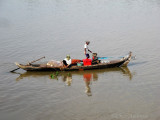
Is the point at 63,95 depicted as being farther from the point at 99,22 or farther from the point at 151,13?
the point at 151,13

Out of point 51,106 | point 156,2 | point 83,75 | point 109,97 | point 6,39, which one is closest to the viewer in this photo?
point 51,106

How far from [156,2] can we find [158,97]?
1091 inches

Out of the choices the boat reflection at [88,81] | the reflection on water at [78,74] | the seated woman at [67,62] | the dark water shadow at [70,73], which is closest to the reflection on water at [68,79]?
the reflection on water at [78,74]

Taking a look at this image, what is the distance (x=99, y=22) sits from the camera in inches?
928

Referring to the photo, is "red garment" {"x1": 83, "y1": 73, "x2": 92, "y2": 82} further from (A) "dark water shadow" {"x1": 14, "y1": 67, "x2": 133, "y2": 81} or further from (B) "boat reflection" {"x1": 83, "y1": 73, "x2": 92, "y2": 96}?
(A) "dark water shadow" {"x1": 14, "y1": 67, "x2": 133, "y2": 81}

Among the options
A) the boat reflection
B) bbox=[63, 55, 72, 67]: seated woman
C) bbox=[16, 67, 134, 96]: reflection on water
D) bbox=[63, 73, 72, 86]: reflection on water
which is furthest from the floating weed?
the boat reflection

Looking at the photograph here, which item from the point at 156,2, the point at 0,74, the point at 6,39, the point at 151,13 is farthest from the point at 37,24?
the point at 156,2

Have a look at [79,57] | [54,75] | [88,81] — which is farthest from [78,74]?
[79,57]

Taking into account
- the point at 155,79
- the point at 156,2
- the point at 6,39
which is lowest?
the point at 155,79

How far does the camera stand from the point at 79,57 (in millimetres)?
14820

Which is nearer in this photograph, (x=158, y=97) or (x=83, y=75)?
(x=158, y=97)

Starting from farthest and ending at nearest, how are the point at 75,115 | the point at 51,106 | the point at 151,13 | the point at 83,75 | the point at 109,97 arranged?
the point at 151,13
the point at 83,75
the point at 109,97
the point at 51,106
the point at 75,115

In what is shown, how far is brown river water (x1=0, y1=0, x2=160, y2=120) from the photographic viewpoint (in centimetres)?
872

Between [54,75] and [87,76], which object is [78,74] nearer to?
[87,76]
